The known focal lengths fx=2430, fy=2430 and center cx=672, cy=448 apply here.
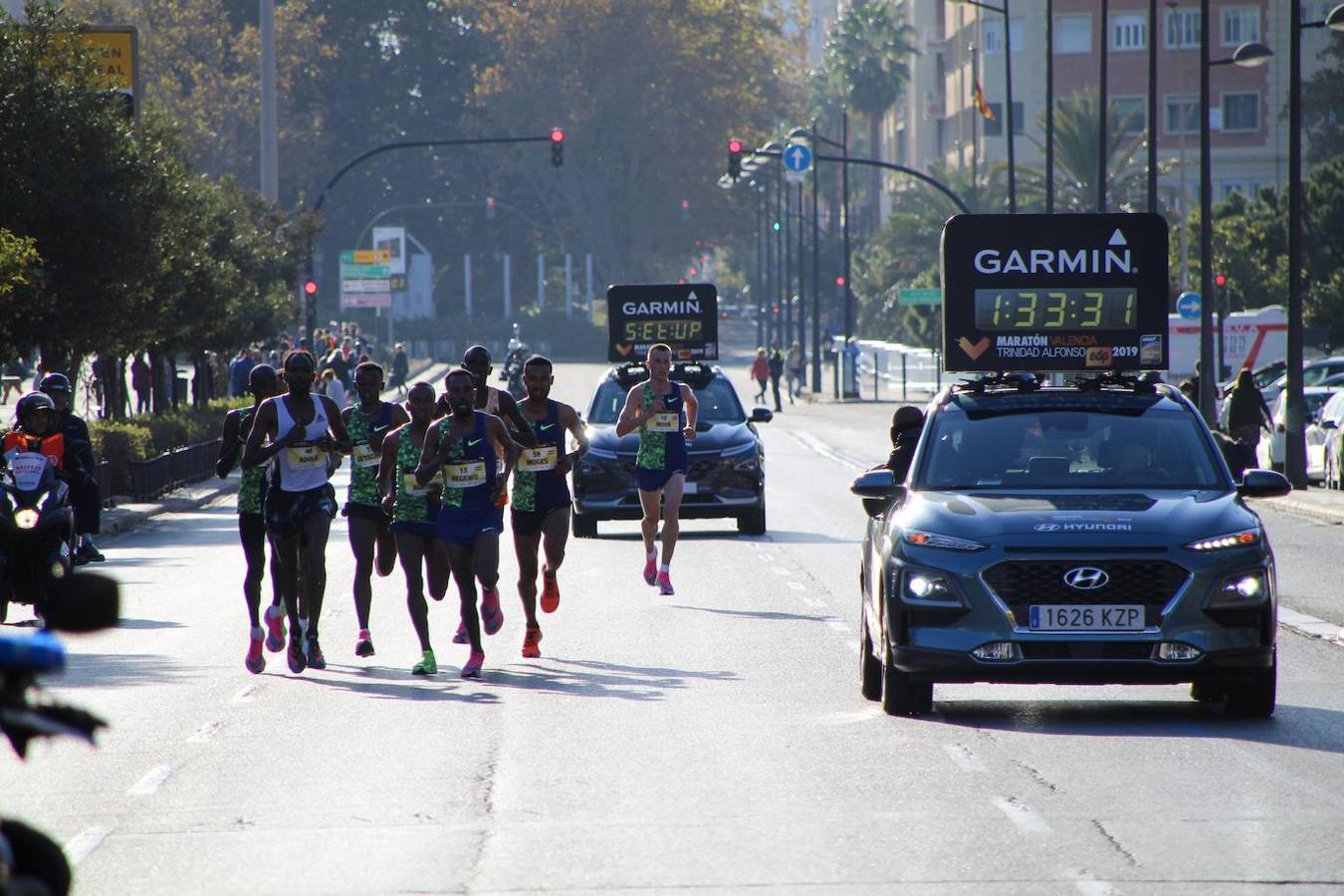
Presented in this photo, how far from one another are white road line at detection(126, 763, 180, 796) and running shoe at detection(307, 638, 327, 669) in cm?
370

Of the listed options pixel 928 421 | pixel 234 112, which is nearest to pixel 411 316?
pixel 234 112

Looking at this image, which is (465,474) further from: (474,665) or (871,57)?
(871,57)

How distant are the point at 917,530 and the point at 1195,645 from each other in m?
1.38

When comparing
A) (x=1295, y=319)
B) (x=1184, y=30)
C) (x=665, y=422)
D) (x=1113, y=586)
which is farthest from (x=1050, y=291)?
(x=1184, y=30)

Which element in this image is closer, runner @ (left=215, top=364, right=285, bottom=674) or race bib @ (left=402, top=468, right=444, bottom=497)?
race bib @ (left=402, top=468, right=444, bottom=497)

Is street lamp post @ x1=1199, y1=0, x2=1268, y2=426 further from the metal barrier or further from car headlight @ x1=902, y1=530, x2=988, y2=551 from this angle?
car headlight @ x1=902, y1=530, x2=988, y2=551

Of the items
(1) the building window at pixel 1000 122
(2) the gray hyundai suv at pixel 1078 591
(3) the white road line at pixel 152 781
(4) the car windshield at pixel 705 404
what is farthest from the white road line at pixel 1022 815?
(1) the building window at pixel 1000 122

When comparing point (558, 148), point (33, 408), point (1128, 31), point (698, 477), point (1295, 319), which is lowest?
point (698, 477)

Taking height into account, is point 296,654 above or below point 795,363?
below

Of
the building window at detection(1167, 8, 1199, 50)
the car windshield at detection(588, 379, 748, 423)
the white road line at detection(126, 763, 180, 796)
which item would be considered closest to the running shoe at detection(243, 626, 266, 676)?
the white road line at detection(126, 763, 180, 796)

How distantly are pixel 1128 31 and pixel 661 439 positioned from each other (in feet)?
281

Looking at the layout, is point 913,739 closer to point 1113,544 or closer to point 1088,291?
point 1113,544

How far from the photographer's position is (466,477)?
1334cm

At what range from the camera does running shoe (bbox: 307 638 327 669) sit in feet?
46.7
